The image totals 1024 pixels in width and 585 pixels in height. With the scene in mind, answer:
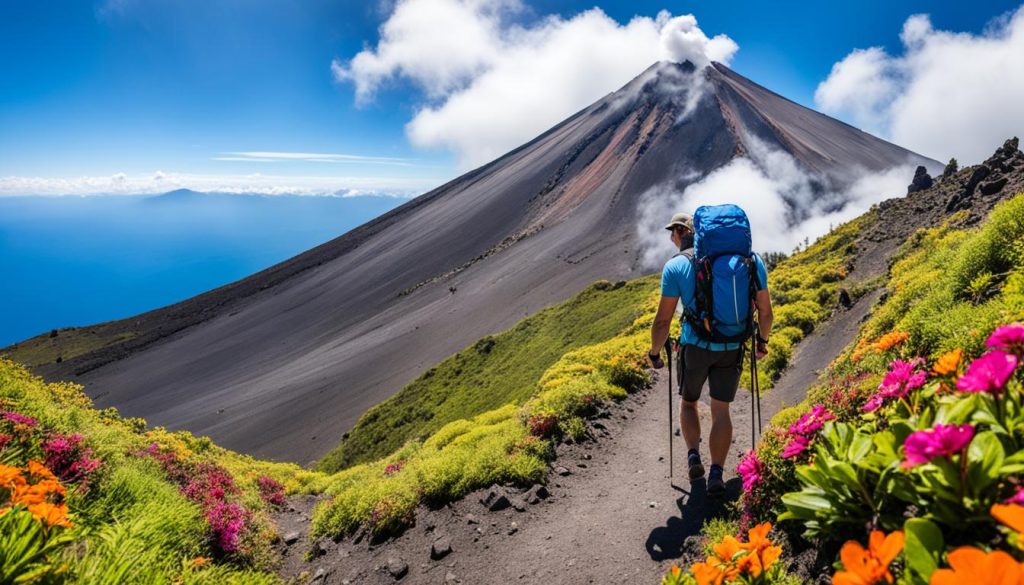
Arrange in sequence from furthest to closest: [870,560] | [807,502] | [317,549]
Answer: [317,549]
[807,502]
[870,560]

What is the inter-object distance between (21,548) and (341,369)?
183 feet

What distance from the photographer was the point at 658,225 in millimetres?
81688

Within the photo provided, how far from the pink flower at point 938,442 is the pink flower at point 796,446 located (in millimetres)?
1192

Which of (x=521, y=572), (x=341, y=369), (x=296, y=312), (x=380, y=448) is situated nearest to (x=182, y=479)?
(x=521, y=572)

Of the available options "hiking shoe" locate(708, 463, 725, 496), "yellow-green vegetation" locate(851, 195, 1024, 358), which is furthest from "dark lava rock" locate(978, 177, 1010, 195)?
"hiking shoe" locate(708, 463, 725, 496)

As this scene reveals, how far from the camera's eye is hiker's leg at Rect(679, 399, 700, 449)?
4711mm

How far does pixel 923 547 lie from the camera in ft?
4.75

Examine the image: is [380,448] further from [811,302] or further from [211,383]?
[211,383]

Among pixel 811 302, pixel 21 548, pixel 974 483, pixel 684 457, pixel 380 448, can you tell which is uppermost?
pixel 21 548

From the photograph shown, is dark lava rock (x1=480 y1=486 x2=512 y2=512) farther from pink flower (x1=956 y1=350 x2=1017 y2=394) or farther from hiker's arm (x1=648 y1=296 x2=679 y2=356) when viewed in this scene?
pink flower (x1=956 y1=350 x2=1017 y2=394)

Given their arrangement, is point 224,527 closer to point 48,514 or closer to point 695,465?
point 48,514

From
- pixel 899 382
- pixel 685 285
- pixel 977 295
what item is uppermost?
pixel 685 285

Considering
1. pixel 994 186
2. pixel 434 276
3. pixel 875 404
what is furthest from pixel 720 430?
pixel 434 276

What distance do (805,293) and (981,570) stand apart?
16.0 meters
